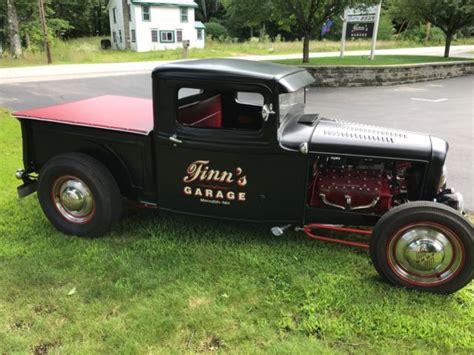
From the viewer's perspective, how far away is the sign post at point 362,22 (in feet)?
55.9

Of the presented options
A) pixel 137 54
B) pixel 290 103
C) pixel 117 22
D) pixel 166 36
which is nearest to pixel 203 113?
pixel 290 103

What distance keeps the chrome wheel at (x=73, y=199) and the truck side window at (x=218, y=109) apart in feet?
3.70

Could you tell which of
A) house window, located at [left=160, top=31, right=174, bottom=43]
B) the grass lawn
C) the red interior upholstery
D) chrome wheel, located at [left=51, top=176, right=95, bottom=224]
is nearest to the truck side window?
the red interior upholstery

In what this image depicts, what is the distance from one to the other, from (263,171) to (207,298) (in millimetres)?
1075

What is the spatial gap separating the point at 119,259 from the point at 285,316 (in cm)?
151

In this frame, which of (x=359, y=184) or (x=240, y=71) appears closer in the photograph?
(x=240, y=71)

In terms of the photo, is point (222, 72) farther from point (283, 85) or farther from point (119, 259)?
point (119, 259)

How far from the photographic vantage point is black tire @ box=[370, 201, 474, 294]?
119 inches

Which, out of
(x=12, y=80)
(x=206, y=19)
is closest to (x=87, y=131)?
(x=12, y=80)

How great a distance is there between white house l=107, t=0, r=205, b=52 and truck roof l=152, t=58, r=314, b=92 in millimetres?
35822

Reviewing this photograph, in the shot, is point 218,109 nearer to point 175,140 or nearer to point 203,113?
point 203,113

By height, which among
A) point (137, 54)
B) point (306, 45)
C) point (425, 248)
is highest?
point (306, 45)

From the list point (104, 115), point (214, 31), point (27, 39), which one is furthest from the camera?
point (214, 31)

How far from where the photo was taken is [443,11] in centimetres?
1902
